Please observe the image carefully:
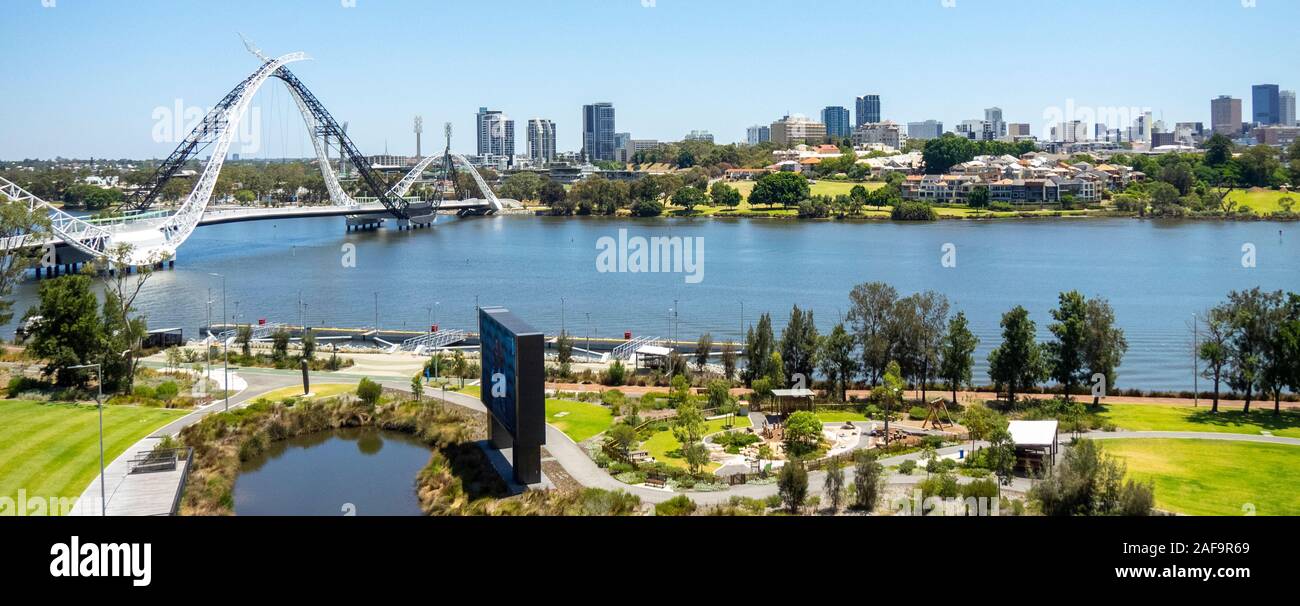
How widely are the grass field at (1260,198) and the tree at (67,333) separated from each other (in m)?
53.2

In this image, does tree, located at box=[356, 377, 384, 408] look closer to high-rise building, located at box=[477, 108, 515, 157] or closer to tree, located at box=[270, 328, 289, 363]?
tree, located at box=[270, 328, 289, 363]

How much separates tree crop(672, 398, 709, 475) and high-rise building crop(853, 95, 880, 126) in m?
130

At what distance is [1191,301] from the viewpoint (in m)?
27.2

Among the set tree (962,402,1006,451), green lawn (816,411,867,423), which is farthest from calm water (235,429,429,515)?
tree (962,402,1006,451)

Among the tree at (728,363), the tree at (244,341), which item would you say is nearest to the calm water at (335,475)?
the tree at (244,341)

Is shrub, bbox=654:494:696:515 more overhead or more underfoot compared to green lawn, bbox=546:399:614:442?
more underfoot

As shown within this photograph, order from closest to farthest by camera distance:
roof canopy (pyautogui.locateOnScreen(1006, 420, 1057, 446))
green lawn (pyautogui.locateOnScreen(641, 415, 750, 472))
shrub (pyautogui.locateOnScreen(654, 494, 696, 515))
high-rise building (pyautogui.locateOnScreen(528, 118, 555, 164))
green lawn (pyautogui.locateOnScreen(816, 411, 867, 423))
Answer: shrub (pyautogui.locateOnScreen(654, 494, 696, 515)), roof canopy (pyautogui.locateOnScreen(1006, 420, 1057, 446)), green lawn (pyautogui.locateOnScreen(641, 415, 750, 472)), green lawn (pyautogui.locateOnScreen(816, 411, 867, 423)), high-rise building (pyautogui.locateOnScreen(528, 118, 555, 164))

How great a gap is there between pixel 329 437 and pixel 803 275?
20392 millimetres

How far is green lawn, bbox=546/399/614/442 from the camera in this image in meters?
13.8

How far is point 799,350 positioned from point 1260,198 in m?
49.1

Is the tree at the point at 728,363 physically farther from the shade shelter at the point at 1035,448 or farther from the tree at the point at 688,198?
the tree at the point at 688,198

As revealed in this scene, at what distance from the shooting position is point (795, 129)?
114 m

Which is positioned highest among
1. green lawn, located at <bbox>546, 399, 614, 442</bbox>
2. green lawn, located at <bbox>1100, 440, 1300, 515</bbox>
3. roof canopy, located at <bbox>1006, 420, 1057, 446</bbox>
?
roof canopy, located at <bbox>1006, 420, 1057, 446</bbox>
